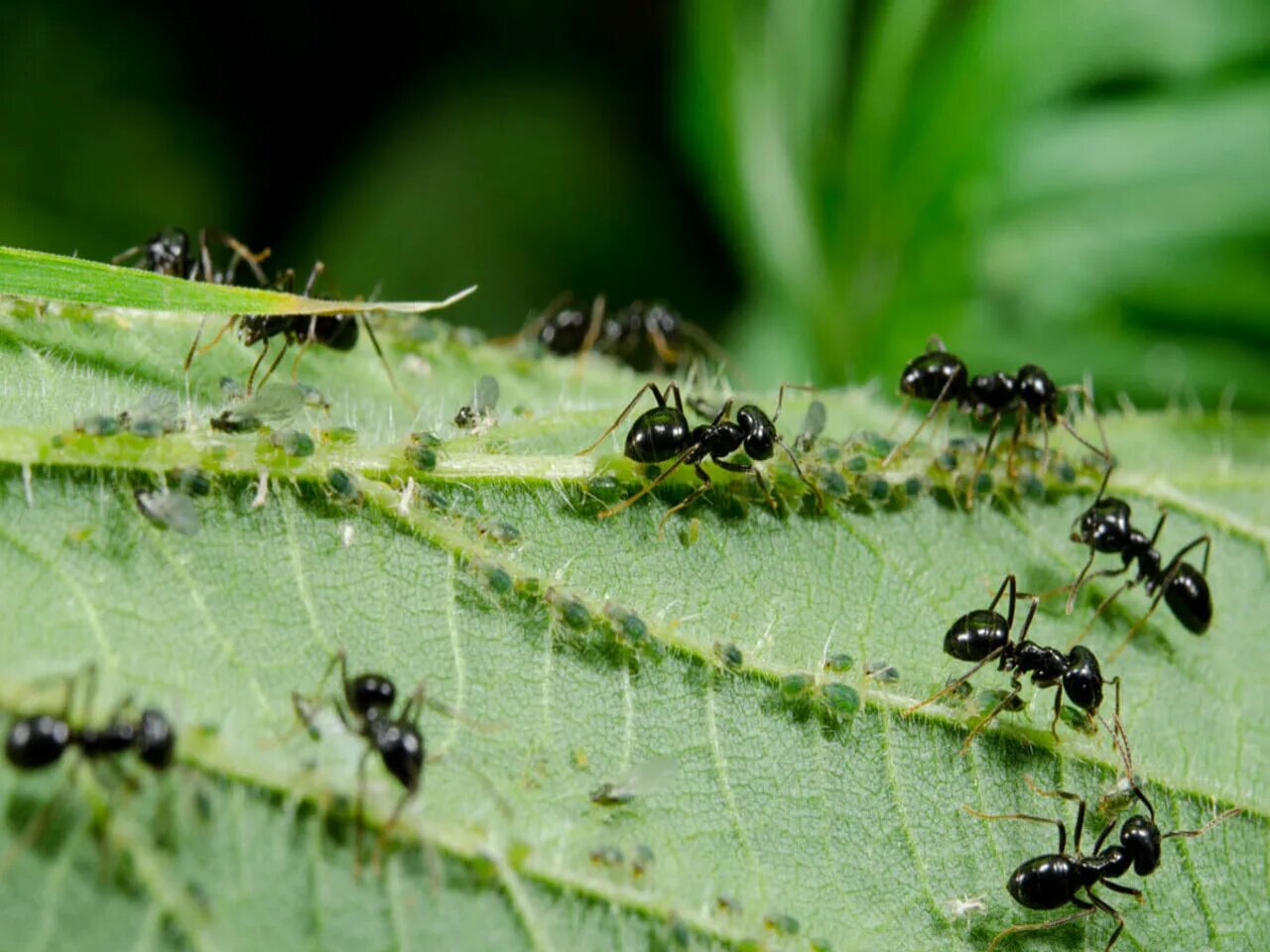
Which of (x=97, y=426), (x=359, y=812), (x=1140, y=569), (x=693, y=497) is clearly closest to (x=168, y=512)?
(x=97, y=426)

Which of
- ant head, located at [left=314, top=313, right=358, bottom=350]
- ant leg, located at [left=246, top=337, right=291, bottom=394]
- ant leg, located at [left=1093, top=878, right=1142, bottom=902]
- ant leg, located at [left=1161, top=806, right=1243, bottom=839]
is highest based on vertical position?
ant head, located at [left=314, top=313, right=358, bottom=350]

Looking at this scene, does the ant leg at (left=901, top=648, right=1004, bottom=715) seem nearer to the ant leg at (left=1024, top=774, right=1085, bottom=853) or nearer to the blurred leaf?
the ant leg at (left=1024, top=774, right=1085, bottom=853)

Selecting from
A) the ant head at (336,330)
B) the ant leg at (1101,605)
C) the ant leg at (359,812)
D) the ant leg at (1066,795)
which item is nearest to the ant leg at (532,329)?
the ant head at (336,330)

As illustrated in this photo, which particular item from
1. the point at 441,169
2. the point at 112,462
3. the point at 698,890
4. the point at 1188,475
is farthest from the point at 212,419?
the point at 441,169

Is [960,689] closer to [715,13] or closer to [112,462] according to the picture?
[112,462]

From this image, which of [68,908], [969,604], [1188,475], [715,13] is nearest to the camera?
[68,908]

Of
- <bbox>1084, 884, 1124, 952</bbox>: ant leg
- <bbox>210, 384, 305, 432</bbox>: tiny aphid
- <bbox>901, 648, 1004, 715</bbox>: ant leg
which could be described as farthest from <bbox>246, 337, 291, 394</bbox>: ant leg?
<bbox>1084, 884, 1124, 952</bbox>: ant leg

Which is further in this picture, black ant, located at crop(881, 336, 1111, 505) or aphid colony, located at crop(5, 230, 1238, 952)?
black ant, located at crop(881, 336, 1111, 505)
